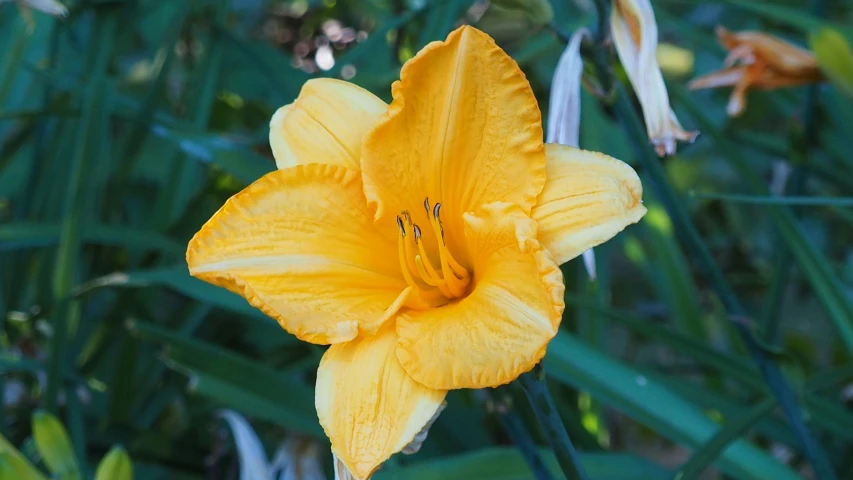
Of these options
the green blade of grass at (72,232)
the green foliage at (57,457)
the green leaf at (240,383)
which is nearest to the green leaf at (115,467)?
the green foliage at (57,457)

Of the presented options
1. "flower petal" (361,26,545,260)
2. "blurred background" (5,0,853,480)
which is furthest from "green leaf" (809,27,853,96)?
"flower petal" (361,26,545,260)

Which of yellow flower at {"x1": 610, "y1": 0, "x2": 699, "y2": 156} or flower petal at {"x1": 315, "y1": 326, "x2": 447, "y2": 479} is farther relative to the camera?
yellow flower at {"x1": 610, "y1": 0, "x2": 699, "y2": 156}

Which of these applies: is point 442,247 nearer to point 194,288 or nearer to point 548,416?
point 548,416

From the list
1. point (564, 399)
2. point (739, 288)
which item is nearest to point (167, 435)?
point (564, 399)

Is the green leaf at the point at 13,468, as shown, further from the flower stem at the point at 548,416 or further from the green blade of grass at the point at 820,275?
the green blade of grass at the point at 820,275

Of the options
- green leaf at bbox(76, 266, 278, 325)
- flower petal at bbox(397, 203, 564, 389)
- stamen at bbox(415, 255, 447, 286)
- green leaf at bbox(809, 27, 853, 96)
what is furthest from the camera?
green leaf at bbox(76, 266, 278, 325)

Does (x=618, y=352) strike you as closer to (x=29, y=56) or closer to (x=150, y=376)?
(x=150, y=376)

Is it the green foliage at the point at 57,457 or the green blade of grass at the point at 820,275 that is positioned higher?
the green foliage at the point at 57,457

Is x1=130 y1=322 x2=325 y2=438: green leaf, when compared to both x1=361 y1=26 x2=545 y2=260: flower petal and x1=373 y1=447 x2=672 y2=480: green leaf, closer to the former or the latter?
x1=373 y1=447 x2=672 y2=480: green leaf
